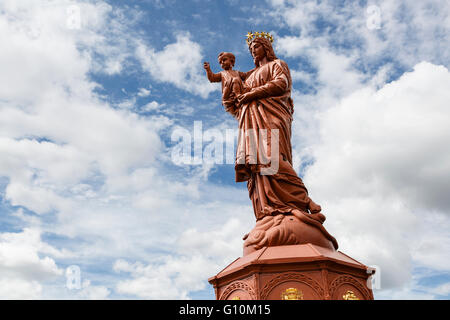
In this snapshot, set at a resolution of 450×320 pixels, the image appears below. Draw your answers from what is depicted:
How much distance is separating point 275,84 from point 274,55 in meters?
1.87

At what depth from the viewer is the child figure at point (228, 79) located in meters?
11.8

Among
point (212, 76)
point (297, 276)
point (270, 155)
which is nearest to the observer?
point (297, 276)

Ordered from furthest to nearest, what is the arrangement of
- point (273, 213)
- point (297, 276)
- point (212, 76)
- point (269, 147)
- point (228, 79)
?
point (212, 76) → point (228, 79) → point (269, 147) → point (273, 213) → point (297, 276)

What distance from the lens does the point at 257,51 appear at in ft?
40.4

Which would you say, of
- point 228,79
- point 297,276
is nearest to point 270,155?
point 228,79

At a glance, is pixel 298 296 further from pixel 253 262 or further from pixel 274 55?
pixel 274 55

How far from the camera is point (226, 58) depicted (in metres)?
12.7

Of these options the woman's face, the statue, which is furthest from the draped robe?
the woman's face

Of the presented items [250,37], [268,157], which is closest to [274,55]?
[250,37]

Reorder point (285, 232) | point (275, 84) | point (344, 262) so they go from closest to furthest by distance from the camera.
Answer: point (344, 262)
point (285, 232)
point (275, 84)

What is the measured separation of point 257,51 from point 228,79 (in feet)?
4.43

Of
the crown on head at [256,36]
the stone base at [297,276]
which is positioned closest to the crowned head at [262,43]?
the crown on head at [256,36]

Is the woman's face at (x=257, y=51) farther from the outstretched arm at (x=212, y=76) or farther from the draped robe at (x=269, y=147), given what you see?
the outstretched arm at (x=212, y=76)

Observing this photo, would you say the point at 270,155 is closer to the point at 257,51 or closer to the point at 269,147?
the point at 269,147
